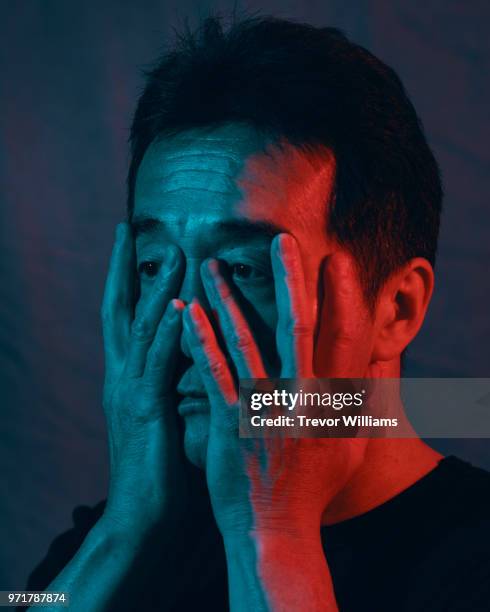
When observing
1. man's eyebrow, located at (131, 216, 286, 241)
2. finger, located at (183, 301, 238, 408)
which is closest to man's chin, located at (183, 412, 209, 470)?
finger, located at (183, 301, 238, 408)

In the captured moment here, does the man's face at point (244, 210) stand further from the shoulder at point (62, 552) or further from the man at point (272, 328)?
the shoulder at point (62, 552)

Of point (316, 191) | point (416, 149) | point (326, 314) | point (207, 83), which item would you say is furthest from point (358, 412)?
point (207, 83)

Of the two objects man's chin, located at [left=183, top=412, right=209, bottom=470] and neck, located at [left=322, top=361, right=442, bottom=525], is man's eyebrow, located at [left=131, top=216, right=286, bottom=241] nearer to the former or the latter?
man's chin, located at [left=183, top=412, right=209, bottom=470]

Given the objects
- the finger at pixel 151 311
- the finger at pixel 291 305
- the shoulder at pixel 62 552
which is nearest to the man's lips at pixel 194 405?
the finger at pixel 151 311

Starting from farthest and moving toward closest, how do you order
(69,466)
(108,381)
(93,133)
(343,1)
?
(69,466)
(93,133)
(343,1)
(108,381)

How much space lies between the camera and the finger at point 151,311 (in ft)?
4.99

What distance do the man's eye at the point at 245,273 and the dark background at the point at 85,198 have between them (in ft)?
3.33

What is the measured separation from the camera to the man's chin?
5.24ft

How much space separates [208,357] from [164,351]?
0.11 metres

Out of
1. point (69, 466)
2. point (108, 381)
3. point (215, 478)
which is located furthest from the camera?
point (69, 466)

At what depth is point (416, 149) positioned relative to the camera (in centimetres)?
167

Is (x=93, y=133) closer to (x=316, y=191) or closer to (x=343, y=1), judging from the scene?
(x=343, y=1)

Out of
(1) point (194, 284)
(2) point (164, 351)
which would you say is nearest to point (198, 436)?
(2) point (164, 351)

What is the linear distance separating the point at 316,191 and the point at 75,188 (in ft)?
4.08
